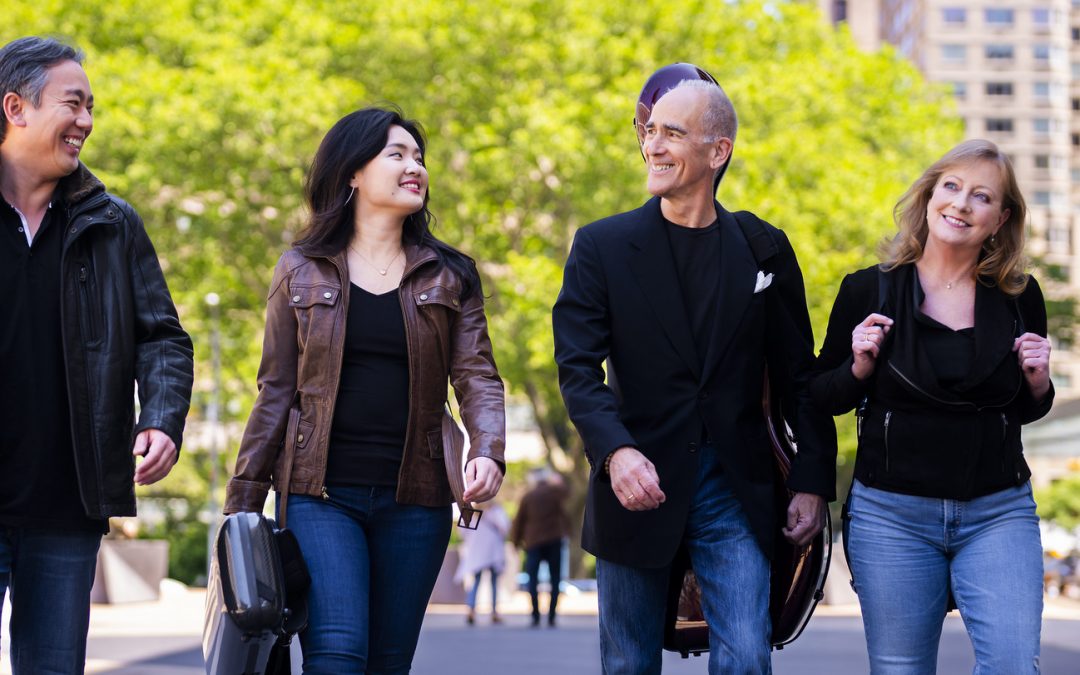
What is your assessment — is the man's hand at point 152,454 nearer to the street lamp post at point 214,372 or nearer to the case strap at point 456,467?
the case strap at point 456,467

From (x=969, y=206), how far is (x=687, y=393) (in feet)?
3.31

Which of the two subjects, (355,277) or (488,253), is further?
(488,253)

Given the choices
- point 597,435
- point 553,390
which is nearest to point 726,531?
point 597,435

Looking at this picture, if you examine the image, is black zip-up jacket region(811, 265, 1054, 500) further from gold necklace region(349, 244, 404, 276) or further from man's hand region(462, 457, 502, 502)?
gold necklace region(349, 244, 404, 276)

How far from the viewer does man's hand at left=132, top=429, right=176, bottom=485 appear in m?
4.40

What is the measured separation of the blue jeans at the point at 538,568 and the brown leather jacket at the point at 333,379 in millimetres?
13620

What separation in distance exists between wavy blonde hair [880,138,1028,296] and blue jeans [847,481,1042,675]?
623mm

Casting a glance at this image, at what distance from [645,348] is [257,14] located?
22.9 meters

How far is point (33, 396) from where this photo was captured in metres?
4.38

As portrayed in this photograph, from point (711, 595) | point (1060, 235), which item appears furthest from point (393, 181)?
point (1060, 235)

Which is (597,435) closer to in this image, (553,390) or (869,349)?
(869,349)

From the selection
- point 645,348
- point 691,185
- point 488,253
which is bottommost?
point 645,348

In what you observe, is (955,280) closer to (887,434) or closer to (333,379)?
(887,434)

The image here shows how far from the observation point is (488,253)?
1080 inches
